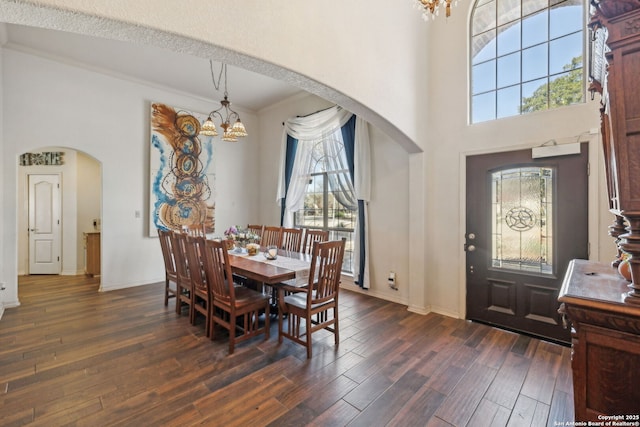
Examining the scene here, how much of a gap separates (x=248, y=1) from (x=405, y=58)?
6.83ft

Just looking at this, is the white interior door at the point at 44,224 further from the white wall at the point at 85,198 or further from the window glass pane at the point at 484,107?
the window glass pane at the point at 484,107

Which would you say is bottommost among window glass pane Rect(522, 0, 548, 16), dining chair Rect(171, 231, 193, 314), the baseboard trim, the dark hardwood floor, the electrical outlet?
the dark hardwood floor

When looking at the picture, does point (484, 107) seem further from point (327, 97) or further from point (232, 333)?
point (232, 333)

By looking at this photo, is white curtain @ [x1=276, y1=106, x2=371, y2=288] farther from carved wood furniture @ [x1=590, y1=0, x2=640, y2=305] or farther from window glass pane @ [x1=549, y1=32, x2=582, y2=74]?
carved wood furniture @ [x1=590, y1=0, x2=640, y2=305]

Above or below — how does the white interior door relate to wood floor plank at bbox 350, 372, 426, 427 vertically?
above

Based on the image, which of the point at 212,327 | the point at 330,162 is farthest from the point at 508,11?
the point at 212,327

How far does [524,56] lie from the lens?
3057 mm

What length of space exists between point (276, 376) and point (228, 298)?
82cm

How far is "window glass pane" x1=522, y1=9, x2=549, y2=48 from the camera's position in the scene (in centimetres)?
293

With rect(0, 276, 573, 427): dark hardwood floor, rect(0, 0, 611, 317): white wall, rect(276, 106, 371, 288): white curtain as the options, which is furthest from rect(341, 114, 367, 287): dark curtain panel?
rect(0, 276, 573, 427): dark hardwood floor

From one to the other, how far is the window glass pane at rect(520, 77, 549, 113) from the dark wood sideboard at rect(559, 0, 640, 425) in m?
1.95

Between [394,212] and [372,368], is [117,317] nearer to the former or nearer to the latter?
[372,368]

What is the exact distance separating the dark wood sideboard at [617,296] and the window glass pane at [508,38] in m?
2.30

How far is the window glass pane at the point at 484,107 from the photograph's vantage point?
3236 millimetres
